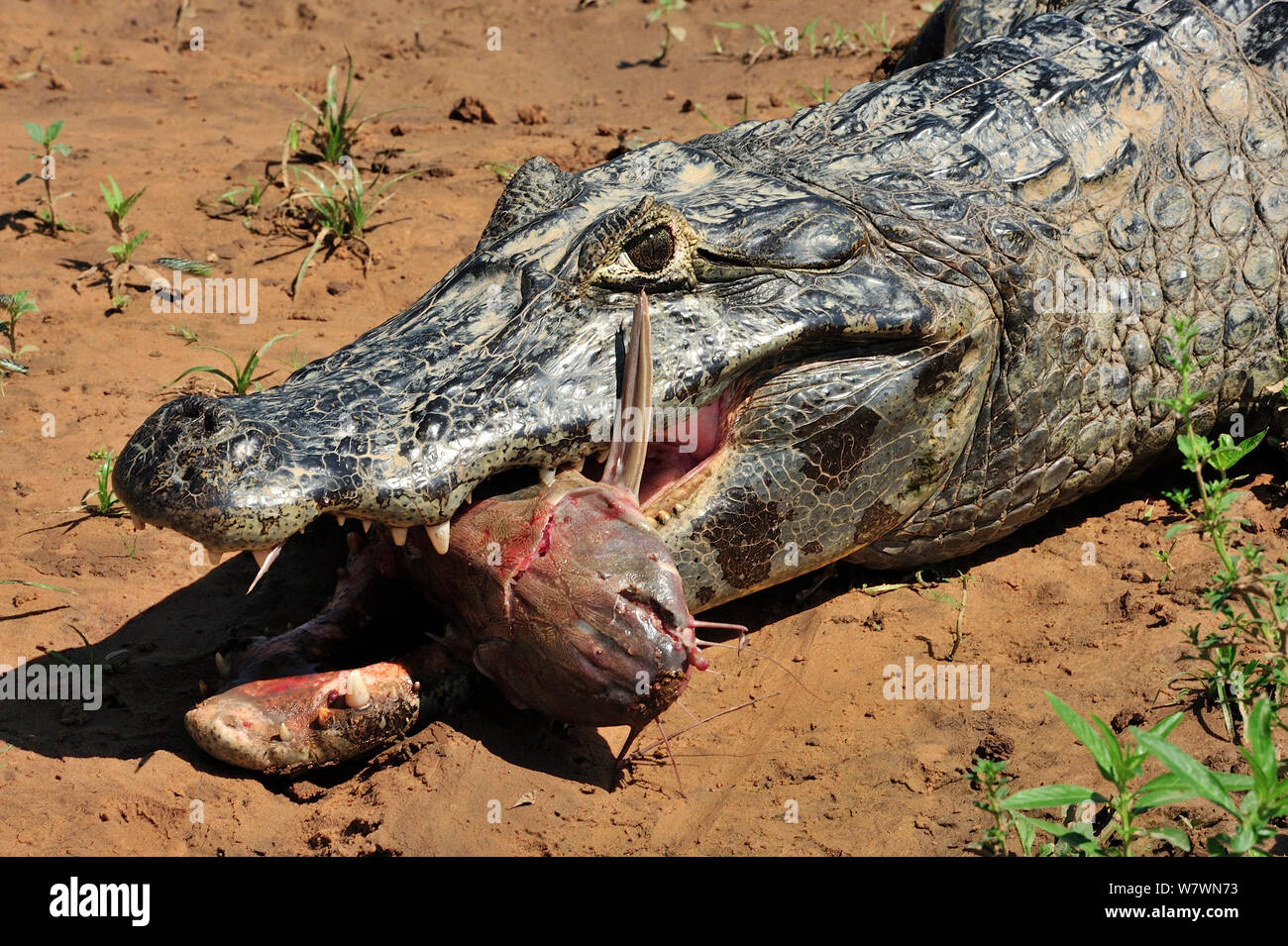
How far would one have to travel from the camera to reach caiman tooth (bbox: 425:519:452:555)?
3.23 metres

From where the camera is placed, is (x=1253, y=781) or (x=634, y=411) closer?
(x=1253, y=781)

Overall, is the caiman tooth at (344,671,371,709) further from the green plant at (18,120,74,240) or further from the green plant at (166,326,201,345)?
the green plant at (18,120,74,240)

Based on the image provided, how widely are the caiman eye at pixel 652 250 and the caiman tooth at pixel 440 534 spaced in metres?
0.98

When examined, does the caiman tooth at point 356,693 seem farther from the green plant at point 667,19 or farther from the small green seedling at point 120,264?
the green plant at point 667,19

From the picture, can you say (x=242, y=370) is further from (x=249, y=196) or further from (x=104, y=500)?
(x=249, y=196)

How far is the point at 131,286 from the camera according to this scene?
5871 mm

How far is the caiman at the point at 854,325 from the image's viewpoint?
3258mm

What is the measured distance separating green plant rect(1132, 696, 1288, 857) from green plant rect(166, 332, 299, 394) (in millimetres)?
3710

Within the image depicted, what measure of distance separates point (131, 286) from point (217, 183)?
1176mm

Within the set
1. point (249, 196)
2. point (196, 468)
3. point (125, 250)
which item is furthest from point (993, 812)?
point (249, 196)

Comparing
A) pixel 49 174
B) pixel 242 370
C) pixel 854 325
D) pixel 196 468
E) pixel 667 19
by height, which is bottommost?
pixel 196 468

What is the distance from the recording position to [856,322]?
3734mm

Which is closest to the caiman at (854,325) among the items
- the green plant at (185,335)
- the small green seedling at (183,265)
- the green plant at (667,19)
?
the green plant at (185,335)

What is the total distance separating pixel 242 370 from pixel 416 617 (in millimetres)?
2028
